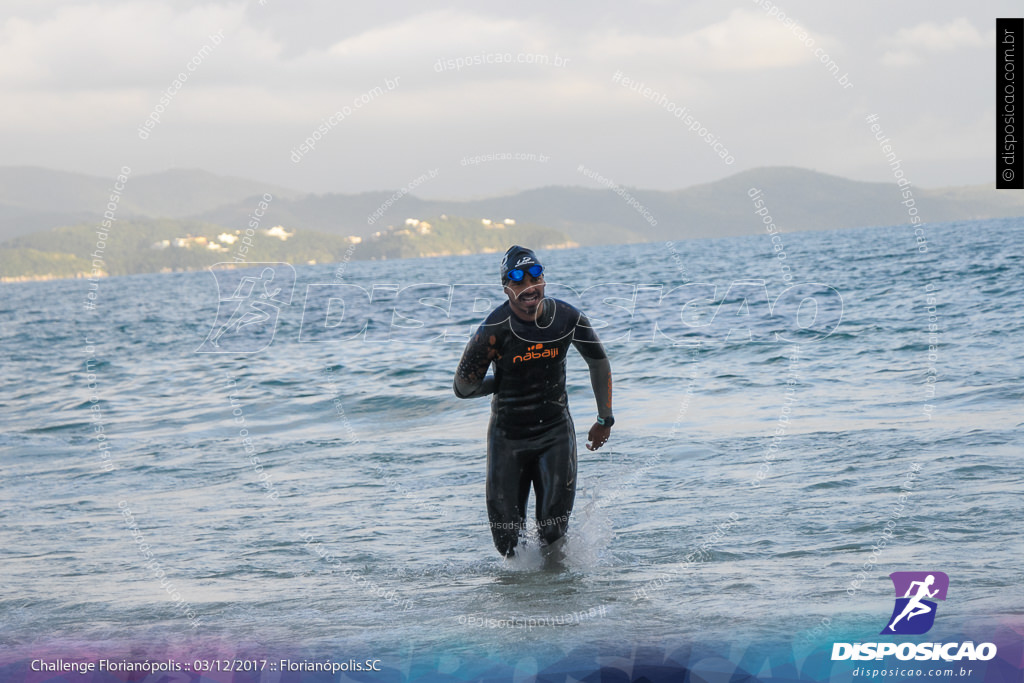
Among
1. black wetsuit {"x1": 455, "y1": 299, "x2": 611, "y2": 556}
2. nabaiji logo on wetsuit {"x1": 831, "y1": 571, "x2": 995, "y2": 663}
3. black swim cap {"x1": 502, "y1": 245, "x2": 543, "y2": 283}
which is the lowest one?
nabaiji logo on wetsuit {"x1": 831, "y1": 571, "x2": 995, "y2": 663}

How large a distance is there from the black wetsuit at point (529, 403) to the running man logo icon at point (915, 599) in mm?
2671

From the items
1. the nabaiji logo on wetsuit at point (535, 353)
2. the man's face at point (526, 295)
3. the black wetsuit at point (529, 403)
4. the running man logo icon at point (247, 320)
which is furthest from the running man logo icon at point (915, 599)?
the running man logo icon at point (247, 320)

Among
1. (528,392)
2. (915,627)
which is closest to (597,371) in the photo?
(528,392)

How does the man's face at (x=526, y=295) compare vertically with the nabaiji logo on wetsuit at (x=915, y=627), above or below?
above

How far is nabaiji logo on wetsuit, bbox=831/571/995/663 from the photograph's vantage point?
19.0 feet

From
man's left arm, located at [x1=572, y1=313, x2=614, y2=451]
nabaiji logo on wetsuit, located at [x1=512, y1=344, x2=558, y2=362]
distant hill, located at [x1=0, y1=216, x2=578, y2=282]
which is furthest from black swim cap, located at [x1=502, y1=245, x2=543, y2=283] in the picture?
distant hill, located at [x1=0, y1=216, x2=578, y2=282]

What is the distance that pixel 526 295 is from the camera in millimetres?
7207

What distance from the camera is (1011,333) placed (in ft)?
65.1

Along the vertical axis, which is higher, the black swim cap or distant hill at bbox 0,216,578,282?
distant hill at bbox 0,216,578,282

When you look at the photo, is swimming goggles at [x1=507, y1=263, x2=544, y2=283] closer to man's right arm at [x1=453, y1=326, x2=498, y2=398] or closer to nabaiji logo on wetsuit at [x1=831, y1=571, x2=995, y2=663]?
man's right arm at [x1=453, y1=326, x2=498, y2=398]

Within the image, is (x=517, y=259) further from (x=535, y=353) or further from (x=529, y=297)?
(x=535, y=353)

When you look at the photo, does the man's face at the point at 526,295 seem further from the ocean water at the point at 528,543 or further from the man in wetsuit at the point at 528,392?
the ocean water at the point at 528,543

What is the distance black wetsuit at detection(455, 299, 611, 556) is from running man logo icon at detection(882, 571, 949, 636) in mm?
2671

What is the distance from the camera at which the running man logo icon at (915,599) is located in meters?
6.21
